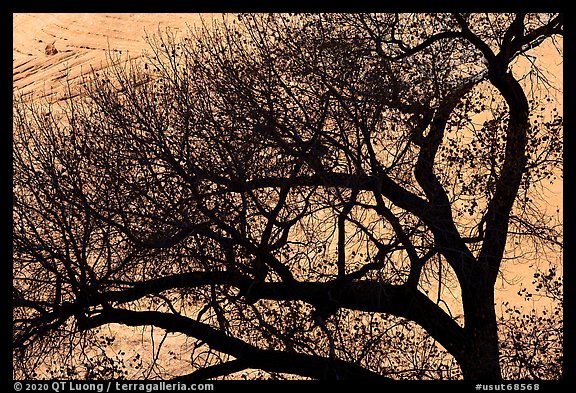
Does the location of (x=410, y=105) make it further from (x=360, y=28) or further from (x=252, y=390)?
(x=252, y=390)

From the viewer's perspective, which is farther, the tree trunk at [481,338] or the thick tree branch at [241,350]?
the tree trunk at [481,338]

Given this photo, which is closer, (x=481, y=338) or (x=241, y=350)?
(x=241, y=350)

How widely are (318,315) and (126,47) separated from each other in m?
29.4

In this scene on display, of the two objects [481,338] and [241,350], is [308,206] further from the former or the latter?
[481,338]

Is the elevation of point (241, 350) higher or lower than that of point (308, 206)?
lower

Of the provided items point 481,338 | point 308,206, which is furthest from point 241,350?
point 481,338

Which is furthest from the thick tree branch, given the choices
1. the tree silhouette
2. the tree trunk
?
the tree trunk

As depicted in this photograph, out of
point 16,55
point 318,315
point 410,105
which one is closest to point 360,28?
point 410,105

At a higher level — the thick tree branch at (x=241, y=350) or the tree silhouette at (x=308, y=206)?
the tree silhouette at (x=308, y=206)

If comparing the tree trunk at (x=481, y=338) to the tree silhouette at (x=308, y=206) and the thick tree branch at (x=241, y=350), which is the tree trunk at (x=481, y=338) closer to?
the tree silhouette at (x=308, y=206)

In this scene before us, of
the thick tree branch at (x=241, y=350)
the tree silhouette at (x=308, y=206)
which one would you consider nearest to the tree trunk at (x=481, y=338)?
the tree silhouette at (x=308, y=206)

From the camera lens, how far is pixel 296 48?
1233 centimetres

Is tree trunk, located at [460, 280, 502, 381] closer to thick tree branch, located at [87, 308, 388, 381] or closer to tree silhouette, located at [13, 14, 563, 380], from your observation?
tree silhouette, located at [13, 14, 563, 380]
